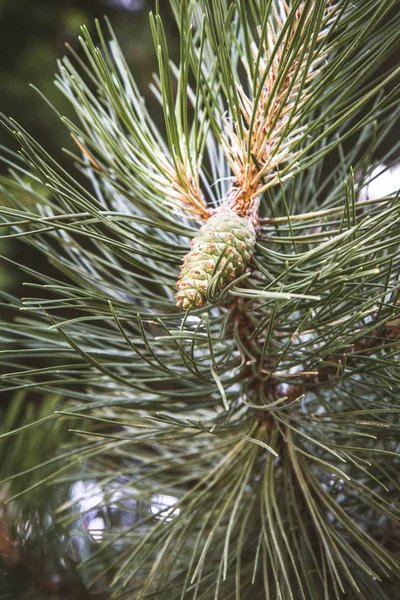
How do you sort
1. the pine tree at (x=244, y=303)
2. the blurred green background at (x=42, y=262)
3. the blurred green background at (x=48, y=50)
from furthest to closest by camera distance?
the blurred green background at (x=48, y=50) → the blurred green background at (x=42, y=262) → the pine tree at (x=244, y=303)

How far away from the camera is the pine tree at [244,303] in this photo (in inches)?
14.9

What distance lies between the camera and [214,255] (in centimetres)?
39

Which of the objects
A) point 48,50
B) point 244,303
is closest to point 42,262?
point 48,50

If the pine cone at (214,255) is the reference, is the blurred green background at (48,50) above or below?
above

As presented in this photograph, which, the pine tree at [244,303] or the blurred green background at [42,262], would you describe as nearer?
the pine tree at [244,303]

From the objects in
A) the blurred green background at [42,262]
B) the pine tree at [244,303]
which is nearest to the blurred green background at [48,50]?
the blurred green background at [42,262]

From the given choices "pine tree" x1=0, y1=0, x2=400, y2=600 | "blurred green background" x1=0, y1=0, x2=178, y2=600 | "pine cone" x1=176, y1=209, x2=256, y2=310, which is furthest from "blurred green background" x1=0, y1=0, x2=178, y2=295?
"pine cone" x1=176, y1=209, x2=256, y2=310

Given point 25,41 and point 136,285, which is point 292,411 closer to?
point 136,285

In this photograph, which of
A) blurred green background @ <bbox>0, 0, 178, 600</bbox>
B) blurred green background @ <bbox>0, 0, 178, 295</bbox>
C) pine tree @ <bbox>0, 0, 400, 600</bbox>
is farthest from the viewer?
blurred green background @ <bbox>0, 0, 178, 295</bbox>

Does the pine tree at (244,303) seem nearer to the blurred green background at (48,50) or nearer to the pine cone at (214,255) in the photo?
the pine cone at (214,255)

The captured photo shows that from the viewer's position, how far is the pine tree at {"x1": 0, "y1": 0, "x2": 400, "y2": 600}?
38 cm

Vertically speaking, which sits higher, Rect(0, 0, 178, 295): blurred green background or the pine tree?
Rect(0, 0, 178, 295): blurred green background

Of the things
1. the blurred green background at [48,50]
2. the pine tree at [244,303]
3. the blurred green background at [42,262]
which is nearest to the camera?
the pine tree at [244,303]

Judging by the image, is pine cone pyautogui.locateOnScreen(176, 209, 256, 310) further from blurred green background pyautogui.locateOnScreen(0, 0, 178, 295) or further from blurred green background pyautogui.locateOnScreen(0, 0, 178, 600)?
blurred green background pyautogui.locateOnScreen(0, 0, 178, 295)
